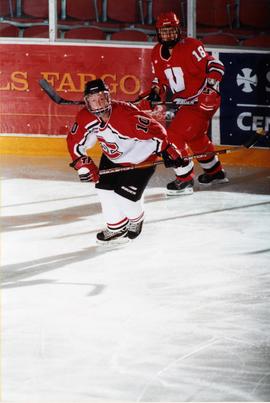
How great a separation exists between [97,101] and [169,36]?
1729 mm

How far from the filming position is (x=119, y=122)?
4668mm

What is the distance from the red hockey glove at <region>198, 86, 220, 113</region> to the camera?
615 centimetres

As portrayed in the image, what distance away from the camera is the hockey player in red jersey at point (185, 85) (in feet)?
20.0

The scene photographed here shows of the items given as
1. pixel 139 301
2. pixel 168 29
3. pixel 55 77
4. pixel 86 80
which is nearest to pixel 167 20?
pixel 168 29

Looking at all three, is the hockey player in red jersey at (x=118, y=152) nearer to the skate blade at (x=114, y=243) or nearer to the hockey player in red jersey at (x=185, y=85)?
the skate blade at (x=114, y=243)

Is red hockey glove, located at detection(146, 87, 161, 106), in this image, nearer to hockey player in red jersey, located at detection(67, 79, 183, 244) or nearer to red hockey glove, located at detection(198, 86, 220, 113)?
red hockey glove, located at detection(198, 86, 220, 113)

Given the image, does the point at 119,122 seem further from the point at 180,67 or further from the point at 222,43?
the point at 222,43

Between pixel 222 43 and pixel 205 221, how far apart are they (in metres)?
2.93

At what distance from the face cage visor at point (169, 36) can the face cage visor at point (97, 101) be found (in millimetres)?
1653

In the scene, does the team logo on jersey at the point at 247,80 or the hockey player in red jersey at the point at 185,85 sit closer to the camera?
the hockey player in red jersey at the point at 185,85

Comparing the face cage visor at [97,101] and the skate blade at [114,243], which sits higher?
the face cage visor at [97,101]

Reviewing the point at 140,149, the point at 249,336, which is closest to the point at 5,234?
the point at 140,149

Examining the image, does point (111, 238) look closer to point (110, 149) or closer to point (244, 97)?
point (110, 149)

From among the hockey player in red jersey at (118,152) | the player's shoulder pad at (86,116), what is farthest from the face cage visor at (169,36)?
the player's shoulder pad at (86,116)
